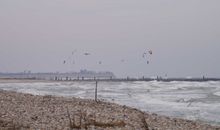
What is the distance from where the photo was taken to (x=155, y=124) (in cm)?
1548

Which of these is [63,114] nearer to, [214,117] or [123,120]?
[123,120]

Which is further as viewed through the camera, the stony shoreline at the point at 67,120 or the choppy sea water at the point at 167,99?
the choppy sea water at the point at 167,99

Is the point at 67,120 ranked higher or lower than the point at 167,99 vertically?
higher

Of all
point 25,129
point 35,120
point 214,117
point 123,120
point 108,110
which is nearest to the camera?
point 25,129

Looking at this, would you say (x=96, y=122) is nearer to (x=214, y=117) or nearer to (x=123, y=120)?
(x=123, y=120)

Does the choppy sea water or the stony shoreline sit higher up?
the stony shoreline

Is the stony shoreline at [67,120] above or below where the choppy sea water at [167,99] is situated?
above

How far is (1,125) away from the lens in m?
12.7

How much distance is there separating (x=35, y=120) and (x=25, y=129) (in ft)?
5.56

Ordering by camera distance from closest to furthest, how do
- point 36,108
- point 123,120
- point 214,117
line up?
1. point 123,120
2. point 36,108
3. point 214,117

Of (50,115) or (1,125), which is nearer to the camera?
(1,125)

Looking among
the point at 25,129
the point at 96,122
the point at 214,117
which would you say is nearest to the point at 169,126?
the point at 96,122

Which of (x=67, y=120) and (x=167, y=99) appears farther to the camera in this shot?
(x=167, y=99)

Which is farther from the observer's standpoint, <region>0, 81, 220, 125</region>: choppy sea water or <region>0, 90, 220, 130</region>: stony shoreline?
<region>0, 81, 220, 125</region>: choppy sea water
